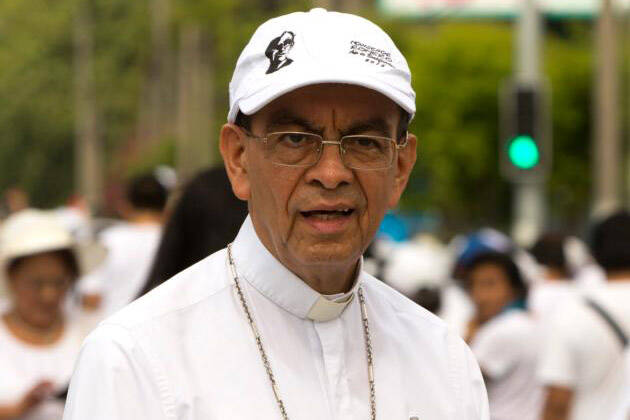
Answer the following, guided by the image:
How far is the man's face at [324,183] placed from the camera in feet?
8.91

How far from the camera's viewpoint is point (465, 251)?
27.5ft

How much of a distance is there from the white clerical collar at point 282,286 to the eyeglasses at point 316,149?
19 centimetres

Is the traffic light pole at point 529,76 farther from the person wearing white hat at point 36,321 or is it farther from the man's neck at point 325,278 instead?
the man's neck at point 325,278

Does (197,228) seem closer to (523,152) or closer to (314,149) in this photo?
(314,149)

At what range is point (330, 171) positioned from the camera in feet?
8.86

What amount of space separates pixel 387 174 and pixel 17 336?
3633 mm

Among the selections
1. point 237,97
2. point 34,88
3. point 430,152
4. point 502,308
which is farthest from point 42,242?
point 34,88

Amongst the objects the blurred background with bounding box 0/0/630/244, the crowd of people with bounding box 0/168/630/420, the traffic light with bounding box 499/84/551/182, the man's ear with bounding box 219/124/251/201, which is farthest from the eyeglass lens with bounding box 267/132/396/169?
the blurred background with bounding box 0/0/630/244

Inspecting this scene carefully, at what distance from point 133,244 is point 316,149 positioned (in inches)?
225

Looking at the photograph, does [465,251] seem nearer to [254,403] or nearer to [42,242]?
[42,242]

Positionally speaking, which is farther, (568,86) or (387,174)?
(568,86)

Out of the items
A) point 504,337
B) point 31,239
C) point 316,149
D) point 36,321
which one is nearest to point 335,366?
point 316,149

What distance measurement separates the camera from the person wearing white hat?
5.84 meters

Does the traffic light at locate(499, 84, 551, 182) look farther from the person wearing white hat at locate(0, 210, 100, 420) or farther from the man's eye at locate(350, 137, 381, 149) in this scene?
the man's eye at locate(350, 137, 381, 149)
